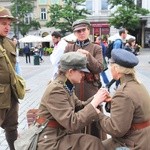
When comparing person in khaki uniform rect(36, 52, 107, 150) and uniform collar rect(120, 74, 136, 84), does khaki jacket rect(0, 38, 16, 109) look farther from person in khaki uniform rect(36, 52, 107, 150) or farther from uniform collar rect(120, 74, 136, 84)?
uniform collar rect(120, 74, 136, 84)

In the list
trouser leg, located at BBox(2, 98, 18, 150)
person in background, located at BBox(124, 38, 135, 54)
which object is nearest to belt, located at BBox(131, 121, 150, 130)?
trouser leg, located at BBox(2, 98, 18, 150)

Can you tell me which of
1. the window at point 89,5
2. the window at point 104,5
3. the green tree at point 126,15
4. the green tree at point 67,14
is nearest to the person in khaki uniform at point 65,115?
the green tree at point 126,15

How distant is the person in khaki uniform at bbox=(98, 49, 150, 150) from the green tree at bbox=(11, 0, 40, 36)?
4757cm

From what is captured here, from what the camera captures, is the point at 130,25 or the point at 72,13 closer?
the point at 130,25

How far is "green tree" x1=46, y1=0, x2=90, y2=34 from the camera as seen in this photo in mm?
46612

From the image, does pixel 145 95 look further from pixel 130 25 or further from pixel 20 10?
pixel 20 10

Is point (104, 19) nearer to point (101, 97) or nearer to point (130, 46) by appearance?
point (130, 46)

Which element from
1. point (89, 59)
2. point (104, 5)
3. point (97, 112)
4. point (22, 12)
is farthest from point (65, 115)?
point (22, 12)

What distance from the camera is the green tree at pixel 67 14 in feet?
153

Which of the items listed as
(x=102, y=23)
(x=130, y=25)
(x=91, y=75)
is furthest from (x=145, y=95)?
(x=102, y=23)

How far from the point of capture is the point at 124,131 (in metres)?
2.87

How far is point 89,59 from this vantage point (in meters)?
4.21

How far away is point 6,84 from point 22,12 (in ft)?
157

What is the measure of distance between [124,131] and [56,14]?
45.8 metres
